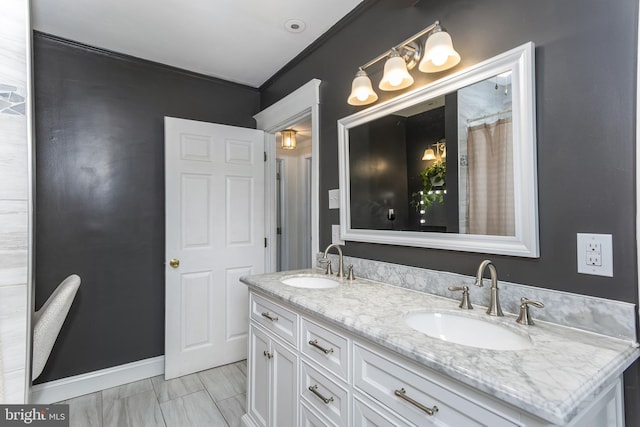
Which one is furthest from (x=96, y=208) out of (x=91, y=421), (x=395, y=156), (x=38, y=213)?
(x=395, y=156)

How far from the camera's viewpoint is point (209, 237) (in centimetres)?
256

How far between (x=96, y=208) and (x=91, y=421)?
1362 mm

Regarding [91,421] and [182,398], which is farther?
[182,398]

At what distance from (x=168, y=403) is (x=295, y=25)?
2594 millimetres

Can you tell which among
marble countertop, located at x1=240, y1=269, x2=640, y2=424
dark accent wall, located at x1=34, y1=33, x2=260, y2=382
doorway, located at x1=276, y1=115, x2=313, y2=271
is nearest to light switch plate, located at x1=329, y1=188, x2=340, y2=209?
marble countertop, located at x1=240, y1=269, x2=640, y2=424

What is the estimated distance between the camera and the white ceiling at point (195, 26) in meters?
1.81

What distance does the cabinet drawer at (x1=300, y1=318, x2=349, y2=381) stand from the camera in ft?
3.66

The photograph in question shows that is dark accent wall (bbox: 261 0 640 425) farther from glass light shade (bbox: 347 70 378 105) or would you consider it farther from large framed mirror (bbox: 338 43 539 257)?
glass light shade (bbox: 347 70 378 105)

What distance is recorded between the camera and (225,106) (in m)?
2.83

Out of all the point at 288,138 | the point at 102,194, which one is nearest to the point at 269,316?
the point at 102,194

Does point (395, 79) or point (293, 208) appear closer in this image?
point (395, 79)

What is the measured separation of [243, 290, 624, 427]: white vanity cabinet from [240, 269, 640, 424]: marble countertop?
5 centimetres

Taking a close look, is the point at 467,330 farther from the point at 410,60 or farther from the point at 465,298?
the point at 410,60

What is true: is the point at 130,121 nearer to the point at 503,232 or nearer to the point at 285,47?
the point at 285,47
